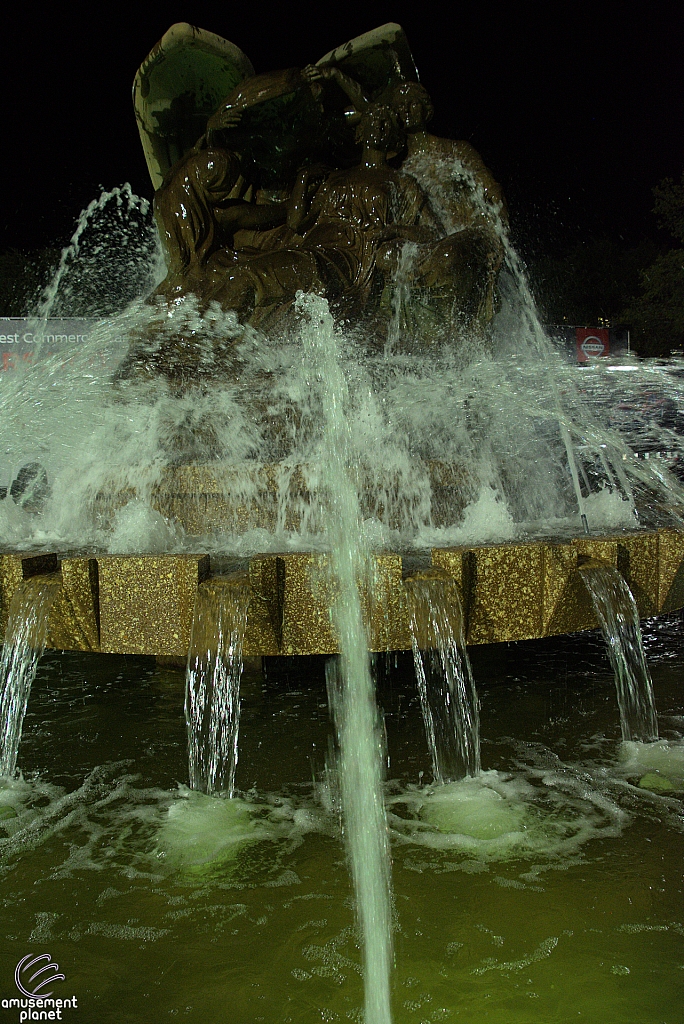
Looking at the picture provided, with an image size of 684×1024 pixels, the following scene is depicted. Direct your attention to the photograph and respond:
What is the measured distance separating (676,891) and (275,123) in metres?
6.45

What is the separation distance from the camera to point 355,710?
3.36 meters

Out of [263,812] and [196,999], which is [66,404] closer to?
[263,812]

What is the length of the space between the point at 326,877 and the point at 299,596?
3.62 ft

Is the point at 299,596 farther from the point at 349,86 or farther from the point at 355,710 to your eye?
the point at 349,86

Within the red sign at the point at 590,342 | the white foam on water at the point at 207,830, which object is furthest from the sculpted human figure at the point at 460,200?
the red sign at the point at 590,342

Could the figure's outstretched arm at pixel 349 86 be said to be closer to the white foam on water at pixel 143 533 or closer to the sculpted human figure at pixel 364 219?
the sculpted human figure at pixel 364 219

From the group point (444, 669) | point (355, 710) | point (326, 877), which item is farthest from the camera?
point (355, 710)

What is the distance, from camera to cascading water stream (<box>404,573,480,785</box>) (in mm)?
3158

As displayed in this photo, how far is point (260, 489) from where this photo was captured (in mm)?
4512

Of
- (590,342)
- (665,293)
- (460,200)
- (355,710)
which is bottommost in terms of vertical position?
(355,710)

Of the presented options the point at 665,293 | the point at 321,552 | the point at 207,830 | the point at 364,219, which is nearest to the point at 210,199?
the point at 364,219

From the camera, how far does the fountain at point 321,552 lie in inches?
93.1

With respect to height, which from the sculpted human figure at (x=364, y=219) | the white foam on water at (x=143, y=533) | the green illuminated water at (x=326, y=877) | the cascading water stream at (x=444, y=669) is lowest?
the green illuminated water at (x=326, y=877)

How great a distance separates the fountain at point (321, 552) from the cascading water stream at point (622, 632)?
0.8 inches
